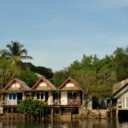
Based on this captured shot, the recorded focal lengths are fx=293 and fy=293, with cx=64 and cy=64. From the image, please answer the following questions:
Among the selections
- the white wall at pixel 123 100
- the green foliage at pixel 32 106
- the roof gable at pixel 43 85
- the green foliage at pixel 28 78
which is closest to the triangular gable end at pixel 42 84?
the roof gable at pixel 43 85

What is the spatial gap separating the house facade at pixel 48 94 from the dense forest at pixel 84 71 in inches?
79.7

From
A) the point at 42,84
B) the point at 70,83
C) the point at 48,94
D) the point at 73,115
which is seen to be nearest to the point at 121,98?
the point at 73,115

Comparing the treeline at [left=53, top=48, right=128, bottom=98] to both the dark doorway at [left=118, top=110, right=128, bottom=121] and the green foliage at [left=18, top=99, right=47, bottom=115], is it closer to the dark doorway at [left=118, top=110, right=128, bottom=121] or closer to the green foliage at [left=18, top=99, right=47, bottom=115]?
the dark doorway at [left=118, top=110, right=128, bottom=121]

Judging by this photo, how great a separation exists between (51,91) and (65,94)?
7.92ft

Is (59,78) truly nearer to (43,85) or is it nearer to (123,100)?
(43,85)

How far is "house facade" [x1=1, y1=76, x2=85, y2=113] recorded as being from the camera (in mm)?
46500

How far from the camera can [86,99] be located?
153ft

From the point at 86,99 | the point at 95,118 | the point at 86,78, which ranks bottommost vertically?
the point at 95,118

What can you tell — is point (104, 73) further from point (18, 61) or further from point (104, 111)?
point (18, 61)

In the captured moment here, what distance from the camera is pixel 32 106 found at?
44250 mm

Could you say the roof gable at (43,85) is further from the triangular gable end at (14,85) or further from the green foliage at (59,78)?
the green foliage at (59,78)

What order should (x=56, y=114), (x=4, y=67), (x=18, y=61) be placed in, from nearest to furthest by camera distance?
(x=56, y=114) → (x=4, y=67) → (x=18, y=61)

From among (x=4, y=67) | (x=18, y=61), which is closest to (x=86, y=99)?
(x=4, y=67)

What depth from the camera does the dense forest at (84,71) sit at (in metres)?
45.9
